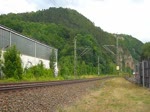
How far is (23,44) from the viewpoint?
70688mm

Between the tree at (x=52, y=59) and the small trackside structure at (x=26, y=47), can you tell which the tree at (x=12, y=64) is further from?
the tree at (x=52, y=59)

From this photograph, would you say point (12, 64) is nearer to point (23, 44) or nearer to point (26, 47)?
point (23, 44)

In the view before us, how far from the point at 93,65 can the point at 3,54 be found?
307ft

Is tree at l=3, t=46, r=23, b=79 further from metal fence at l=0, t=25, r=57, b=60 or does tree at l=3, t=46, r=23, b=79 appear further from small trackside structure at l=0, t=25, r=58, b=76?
metal fence at l=0, t=25, r=57, b=60

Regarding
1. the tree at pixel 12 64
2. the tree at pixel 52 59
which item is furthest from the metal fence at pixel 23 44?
the tree at pixel 12 64

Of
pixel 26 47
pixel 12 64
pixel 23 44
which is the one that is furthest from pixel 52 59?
pixel 12 64

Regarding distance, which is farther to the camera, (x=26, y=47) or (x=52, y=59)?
(x=52, y=59)

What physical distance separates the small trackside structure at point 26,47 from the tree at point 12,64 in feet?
16.8

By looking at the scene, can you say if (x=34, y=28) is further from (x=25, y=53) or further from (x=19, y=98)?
(x=19, y=98)

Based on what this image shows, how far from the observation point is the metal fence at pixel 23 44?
5936cm

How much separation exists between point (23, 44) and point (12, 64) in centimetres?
1821

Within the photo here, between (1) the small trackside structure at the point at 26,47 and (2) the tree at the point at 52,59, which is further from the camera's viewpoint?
(2) the tree at the point at 52,59

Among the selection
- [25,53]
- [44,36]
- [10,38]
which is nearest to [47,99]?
[10,38]

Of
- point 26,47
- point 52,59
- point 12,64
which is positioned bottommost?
point 12,64
